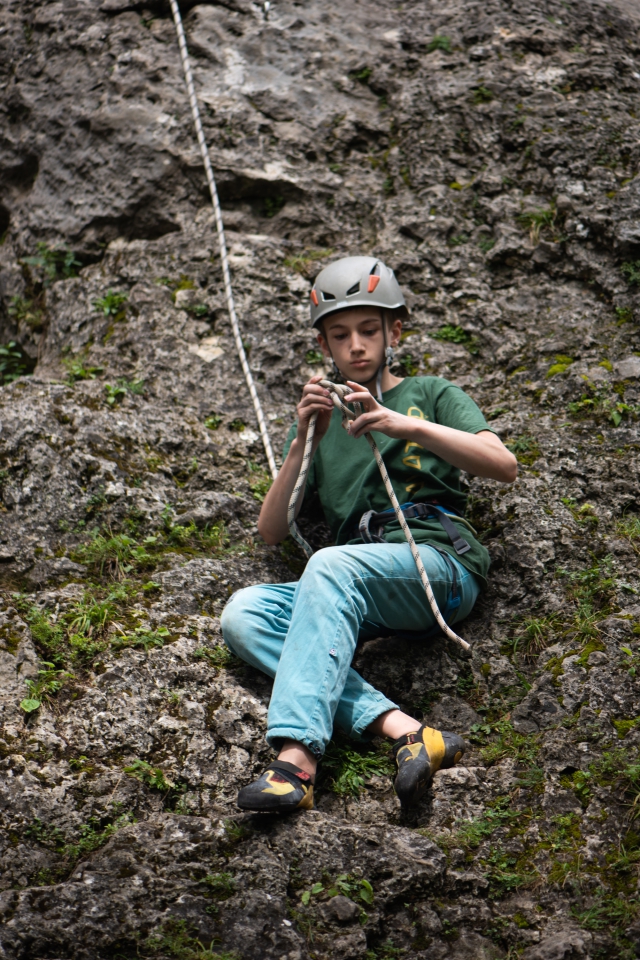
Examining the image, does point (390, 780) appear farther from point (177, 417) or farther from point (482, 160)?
point (482, 160)

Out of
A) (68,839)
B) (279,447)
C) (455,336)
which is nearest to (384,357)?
(279,447)

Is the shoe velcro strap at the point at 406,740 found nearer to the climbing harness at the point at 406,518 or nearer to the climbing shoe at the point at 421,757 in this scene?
the climbing shoe at the point at 421,757

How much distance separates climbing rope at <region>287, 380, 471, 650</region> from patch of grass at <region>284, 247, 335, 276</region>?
228cm

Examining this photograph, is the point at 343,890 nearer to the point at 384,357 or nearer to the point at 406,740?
the point at 406,740

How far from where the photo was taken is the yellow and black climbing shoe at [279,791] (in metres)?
2.91

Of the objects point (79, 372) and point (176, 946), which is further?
point (79, 372)

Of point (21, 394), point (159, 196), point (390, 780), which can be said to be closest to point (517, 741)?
point (390, 780)

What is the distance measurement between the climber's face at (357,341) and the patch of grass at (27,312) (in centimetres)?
265

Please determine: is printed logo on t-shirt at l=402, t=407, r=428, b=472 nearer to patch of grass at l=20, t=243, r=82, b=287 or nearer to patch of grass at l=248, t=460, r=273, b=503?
patch of grass at l=248, t=460, r=273, b=503

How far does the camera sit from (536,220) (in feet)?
18.7

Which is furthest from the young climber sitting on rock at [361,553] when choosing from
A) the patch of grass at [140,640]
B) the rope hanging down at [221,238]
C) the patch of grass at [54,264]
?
the patch of grass at [54,264]

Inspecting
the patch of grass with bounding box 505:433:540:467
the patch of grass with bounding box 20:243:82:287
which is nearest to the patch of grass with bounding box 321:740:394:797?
the patch of grass with bounding box 505:433:540:467

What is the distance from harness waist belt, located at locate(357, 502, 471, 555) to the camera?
3811mm

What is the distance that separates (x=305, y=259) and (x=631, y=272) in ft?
7.43
